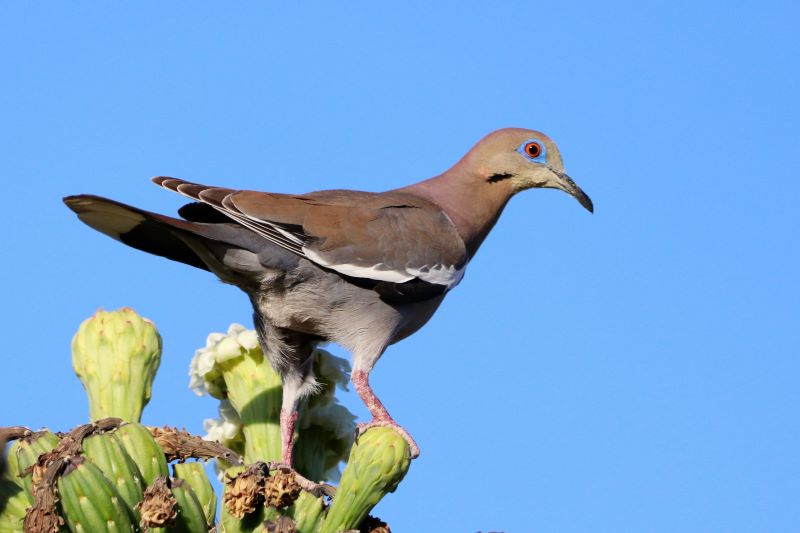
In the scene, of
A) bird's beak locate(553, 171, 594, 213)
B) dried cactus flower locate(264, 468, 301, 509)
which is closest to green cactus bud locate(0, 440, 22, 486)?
dried cactus flower locate(264, 468, 301, 509)

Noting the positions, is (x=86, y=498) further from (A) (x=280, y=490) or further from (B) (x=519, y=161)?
(B) (x=519, y=161)

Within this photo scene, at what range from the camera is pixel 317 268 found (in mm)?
5266

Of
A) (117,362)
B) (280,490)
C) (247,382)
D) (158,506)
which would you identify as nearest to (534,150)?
(247,382)

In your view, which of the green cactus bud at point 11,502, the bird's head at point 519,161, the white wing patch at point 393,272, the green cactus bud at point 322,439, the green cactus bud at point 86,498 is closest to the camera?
the green cactus bud at point 86,498

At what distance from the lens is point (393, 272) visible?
17.7ft

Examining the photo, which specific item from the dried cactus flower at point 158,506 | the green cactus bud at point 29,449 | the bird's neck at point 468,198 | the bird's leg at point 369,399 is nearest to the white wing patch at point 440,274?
the bird's neck at point 468,198

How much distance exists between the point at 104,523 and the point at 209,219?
2288 mm

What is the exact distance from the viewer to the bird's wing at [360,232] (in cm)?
506

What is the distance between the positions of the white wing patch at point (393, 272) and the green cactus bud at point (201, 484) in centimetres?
160

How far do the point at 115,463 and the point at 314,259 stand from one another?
6.85 feet

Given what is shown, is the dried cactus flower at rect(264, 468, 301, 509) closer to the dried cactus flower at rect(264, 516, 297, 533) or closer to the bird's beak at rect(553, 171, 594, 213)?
the dried cactus flower at rect(264, 516, 297, 533)

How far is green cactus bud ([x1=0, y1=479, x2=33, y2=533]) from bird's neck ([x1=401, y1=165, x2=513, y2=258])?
311 centimetres

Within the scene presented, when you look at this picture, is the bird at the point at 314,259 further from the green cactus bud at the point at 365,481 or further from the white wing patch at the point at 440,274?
the green cactus bud at the point at 365,481

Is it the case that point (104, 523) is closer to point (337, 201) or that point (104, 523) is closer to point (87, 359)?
→ point (87, 359)
